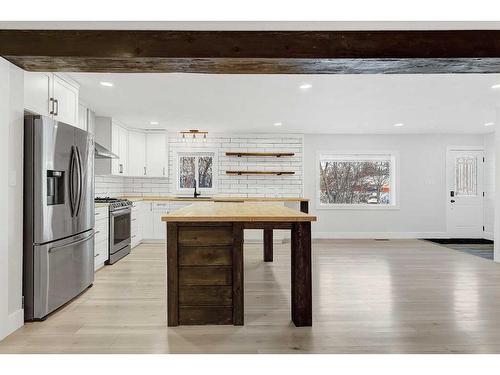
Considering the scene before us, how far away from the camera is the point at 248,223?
2.94 m

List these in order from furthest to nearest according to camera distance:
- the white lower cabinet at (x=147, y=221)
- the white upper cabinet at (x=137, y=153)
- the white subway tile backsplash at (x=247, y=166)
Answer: the white subway tile backsplash at (x=247, y=166) < the white upper cabinet at (x=137, y=153) < the white lower cabinet at (x=147, y=221)

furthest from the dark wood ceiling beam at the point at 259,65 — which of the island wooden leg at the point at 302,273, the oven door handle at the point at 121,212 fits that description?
the oven door handle at the point at 121,212

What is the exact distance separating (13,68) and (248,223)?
220cm

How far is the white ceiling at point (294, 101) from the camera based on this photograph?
4109 mm

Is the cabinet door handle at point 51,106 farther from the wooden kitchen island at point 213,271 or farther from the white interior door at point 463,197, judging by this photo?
the white interior door at point 463,197

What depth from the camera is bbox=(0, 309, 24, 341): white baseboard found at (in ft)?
8.76

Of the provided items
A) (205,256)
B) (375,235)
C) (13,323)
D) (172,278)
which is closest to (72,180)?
(13,323)

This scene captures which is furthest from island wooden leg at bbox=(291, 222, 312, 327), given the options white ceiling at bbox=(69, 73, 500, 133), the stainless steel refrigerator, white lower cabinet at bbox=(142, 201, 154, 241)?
white lower cabinet at bbox=(142, 201, 154, 241)

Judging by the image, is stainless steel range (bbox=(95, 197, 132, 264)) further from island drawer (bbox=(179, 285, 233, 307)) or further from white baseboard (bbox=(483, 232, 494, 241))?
white baseboard (bbox=(483, 232, 494, 241))

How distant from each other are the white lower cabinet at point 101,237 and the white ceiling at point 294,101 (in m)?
1.58

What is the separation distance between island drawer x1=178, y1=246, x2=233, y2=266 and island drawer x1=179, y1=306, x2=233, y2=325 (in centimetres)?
35

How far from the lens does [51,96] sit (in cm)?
352

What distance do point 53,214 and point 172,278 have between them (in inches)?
47.8

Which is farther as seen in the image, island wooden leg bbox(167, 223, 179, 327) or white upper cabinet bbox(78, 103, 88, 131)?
white upper cabinet bbox(78, 103, 88, 131)
